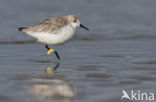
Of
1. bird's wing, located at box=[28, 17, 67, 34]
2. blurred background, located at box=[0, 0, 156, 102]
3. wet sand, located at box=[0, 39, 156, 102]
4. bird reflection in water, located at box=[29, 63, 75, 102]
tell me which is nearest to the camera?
bird reflection in water, located at box=[29, 63, 75, 102]

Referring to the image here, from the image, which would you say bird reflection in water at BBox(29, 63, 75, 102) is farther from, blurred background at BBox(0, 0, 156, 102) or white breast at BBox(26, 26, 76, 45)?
white breast at BBox(26, 26, 76, 45)

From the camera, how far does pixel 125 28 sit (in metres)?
11.8

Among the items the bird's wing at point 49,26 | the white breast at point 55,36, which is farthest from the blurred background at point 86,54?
the bird's wing at point 49,26

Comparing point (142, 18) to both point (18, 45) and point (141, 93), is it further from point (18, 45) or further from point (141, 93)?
point (141, 93)

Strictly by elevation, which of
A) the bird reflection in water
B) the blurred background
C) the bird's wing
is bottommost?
the blurred background

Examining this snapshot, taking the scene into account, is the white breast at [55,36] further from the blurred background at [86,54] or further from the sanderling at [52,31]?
the blurred background at [86,54]

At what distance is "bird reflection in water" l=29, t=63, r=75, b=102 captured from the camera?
5742 mm

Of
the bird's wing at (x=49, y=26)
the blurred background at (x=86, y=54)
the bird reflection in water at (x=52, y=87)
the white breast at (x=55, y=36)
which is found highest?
the bird's wing at (x=49, y=26)

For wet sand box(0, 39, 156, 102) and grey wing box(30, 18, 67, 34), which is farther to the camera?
grey wing box(30, 18, 67, 34)

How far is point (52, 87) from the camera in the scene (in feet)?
20.4

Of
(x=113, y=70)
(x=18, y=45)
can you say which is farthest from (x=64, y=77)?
(x=18, y=45)

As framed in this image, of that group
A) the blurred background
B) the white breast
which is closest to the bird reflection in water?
the blurred background

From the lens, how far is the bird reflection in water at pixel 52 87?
5742 mm

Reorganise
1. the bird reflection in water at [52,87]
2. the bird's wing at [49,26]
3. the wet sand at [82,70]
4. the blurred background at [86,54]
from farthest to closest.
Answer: the bird's wing at [49,26] < the blurred background at [86,54] < the wet sand at [82,70] < the bird reflection in water at [52,87]
